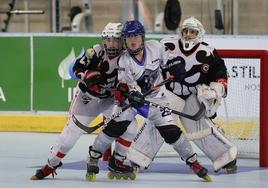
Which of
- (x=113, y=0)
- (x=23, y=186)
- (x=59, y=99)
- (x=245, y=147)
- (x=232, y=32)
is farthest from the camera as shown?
(x=113, y=0)

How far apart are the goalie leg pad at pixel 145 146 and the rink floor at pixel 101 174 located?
0.37 ft

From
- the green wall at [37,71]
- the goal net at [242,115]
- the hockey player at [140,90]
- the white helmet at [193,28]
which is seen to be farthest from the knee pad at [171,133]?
the green wall at [37,71]

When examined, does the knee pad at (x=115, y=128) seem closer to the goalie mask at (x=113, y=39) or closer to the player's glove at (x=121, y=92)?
the player's glove at (x=121, y=92)

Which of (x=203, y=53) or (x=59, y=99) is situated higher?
(x=203, y=53)

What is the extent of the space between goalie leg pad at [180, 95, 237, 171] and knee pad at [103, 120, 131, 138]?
2.70ft

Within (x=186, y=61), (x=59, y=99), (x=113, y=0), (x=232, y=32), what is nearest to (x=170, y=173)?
(x=186, y=61)

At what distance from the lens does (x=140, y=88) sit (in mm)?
6836

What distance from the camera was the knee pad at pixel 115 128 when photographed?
266 inches

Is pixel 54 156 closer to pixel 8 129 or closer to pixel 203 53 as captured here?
pixel 203 53

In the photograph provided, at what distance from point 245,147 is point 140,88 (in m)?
1.80

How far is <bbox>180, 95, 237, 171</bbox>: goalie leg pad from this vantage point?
7441 mm

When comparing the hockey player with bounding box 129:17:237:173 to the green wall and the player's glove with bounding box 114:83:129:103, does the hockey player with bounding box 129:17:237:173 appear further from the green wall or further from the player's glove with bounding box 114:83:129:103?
the green wall

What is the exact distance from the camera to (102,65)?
22.7 feet

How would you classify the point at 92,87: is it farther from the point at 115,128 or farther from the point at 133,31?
the point at 133,31
